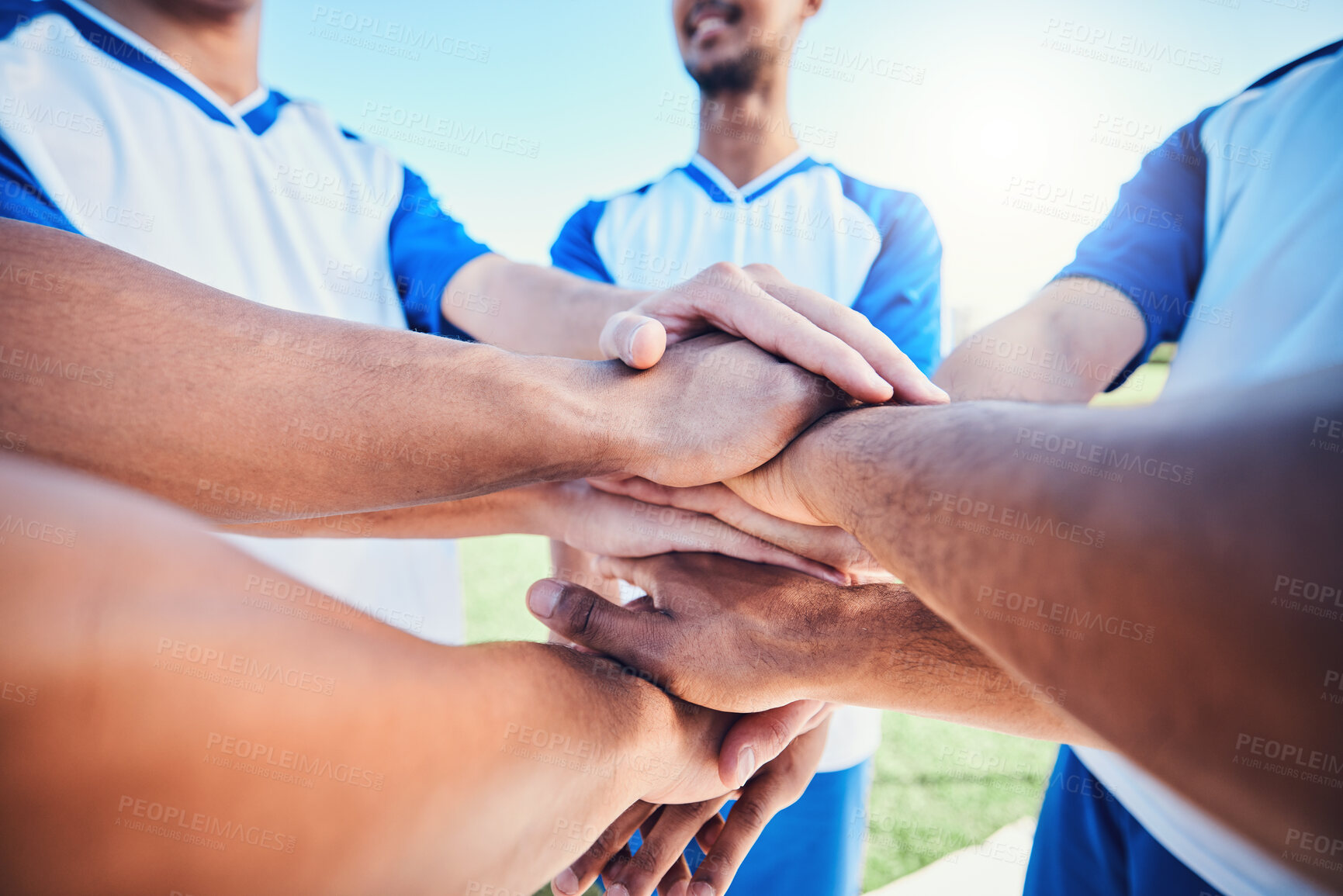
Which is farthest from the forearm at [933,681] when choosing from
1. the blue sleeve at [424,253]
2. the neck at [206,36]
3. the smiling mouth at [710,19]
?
the neck at [206,36]

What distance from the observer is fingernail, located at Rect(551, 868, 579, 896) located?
2.97 ft

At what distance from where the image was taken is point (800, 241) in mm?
1729

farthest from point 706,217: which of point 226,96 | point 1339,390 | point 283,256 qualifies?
point 1339,390

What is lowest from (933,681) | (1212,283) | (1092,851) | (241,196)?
(1092,851)

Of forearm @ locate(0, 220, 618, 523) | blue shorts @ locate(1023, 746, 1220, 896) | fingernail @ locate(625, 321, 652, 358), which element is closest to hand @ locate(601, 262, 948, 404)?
fingernail @ locate(625, 321, 652, 358)

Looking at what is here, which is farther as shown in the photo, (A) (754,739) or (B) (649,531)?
(B) (649,531)

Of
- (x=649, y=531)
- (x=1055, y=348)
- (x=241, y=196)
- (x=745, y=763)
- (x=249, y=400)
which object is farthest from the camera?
(x=241, y=196)

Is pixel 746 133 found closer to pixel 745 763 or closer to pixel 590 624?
pixel 590 624

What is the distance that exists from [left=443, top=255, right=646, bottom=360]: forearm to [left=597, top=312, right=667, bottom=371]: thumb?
0.80ft

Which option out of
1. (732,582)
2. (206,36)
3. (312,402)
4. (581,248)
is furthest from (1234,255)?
(206,36)

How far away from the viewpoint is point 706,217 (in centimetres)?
183

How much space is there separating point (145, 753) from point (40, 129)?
141 centimetres

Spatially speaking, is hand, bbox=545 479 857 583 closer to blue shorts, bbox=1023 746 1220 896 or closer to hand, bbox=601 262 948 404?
hand, bbox=601 262 948 404

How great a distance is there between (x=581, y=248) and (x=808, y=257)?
68 centimetres
